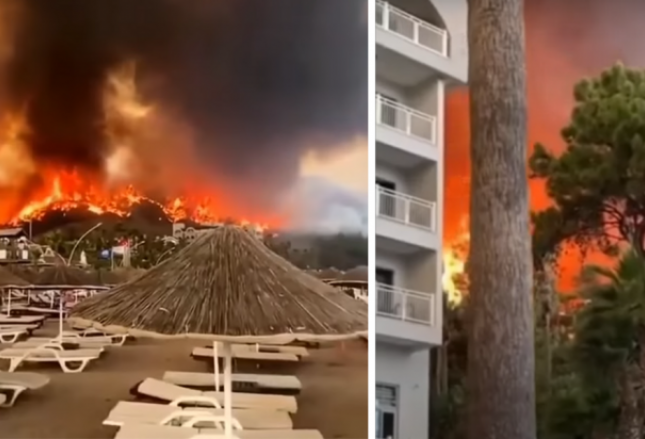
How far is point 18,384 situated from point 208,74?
1.11 m

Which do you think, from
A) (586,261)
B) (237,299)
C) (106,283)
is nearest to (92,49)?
(106,283)

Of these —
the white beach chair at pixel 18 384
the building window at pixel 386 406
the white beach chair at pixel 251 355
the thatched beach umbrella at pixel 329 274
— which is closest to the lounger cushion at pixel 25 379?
the white beach chair at pixel 18 384

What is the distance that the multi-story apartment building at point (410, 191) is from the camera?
2752 mm

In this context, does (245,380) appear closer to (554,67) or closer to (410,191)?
(410,191)

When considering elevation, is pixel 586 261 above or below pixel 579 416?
above

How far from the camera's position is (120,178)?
2844mm

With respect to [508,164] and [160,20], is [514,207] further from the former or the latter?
[160,20]

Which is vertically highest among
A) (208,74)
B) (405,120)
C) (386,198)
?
(208,74)

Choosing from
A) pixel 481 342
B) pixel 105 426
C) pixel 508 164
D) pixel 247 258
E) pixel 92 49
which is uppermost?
pixel 92 49

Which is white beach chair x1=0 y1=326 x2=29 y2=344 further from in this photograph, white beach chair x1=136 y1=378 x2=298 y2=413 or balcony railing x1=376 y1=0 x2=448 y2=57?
balcony railing x1=376 y1=0 x2=448 y2=57

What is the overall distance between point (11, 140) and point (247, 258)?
821 millimetres

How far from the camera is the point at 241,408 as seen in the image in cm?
273

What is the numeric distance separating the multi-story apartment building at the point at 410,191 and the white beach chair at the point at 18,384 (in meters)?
1.02

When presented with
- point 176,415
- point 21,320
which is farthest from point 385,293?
point 21,320
